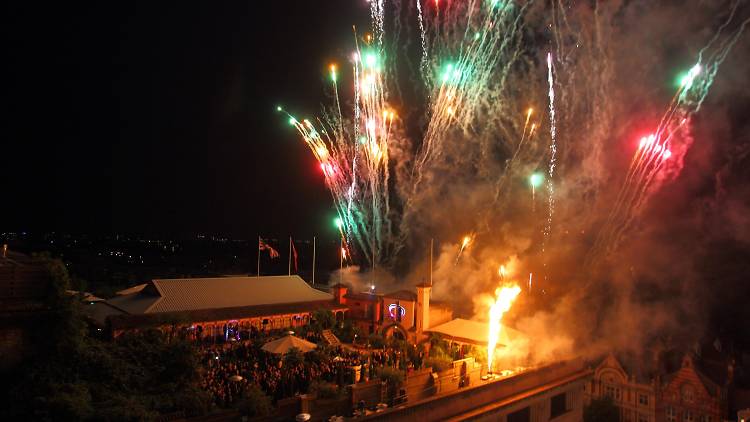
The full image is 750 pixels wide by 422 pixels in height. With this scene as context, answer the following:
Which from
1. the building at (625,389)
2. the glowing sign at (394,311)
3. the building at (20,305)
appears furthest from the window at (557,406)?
the building at (20,305)

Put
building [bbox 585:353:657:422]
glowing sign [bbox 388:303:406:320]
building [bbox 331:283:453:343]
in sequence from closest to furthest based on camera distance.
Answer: building [bbox 331:283:453:343] → building [bbox 585:353:657:422] → glowing sign [bbox 388:303:406:320]

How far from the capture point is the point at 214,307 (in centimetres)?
2172

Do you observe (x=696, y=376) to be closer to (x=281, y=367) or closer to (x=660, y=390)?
(x=660, y=390)

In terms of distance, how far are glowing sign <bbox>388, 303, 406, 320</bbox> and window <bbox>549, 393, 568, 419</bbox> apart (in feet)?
22.9

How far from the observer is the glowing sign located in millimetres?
23234

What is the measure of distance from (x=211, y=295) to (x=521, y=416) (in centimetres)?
1318

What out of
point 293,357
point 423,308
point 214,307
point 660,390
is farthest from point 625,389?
point 214,307

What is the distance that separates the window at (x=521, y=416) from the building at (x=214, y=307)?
1033 cm

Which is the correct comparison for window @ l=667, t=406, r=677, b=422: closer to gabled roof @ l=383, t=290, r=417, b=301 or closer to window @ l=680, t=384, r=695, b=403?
window @ l=680, t=384, r=695, b=403

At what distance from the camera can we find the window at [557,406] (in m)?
18.7

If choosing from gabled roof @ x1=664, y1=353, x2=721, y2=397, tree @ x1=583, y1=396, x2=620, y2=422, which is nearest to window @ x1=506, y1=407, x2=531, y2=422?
tree @ x1=583, y1=396, x2=620, y2=422

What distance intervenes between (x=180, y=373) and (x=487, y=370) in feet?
32.3

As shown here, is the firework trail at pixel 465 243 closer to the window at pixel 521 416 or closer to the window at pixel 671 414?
the window at pixel 671 414

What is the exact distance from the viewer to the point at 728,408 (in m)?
21.0
